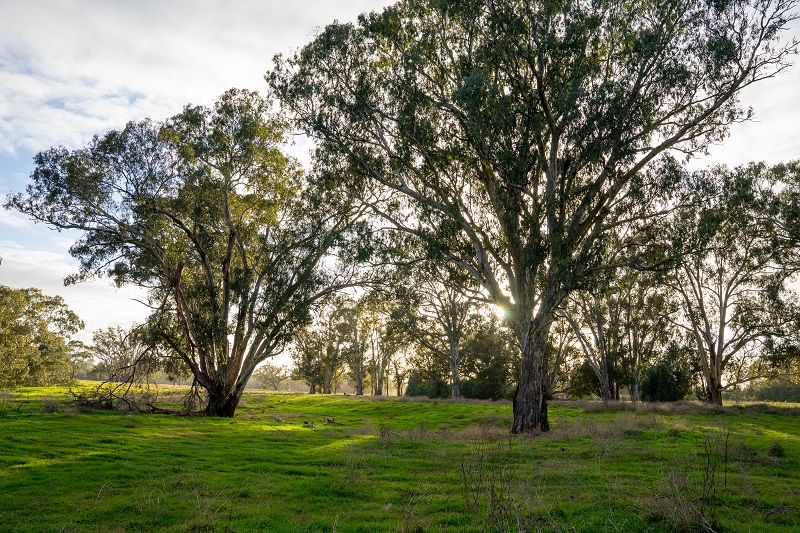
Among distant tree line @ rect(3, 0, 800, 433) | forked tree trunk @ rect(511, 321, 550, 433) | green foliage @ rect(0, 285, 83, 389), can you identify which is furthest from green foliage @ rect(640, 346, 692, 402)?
green foliage @ rect(0, 285, 83, 389)

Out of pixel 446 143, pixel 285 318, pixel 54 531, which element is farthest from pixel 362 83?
pixel 54 531

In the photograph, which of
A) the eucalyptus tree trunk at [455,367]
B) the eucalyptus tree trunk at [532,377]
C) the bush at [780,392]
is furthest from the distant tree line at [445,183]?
the bush at [780,392]

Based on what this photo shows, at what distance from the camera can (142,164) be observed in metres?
31.8

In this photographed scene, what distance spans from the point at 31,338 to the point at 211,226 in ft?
142

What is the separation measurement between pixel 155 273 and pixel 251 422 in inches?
480

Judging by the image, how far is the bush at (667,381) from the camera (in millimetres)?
49312

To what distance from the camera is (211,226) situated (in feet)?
115

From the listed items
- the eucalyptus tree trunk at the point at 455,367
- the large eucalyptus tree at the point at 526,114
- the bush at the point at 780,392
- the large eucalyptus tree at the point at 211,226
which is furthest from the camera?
the bush at the point at 780,392

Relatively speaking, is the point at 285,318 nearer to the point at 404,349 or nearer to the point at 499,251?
the point at 499,251

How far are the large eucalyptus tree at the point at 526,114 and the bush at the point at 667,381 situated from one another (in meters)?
30.8

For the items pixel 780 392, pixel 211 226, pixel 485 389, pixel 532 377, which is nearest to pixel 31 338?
pixel 211 226

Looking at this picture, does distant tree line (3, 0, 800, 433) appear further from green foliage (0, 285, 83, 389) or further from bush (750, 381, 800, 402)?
bush (750, 381, 800, 402)

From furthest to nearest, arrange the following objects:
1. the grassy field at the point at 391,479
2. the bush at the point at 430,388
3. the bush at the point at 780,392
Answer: the bush at the point at 780,392 → the bush at the point at 430,388 → the grassy field at the point at 391,479

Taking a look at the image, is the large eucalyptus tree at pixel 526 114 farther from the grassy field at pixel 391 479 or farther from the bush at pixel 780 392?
the bush at pixel 780 392
